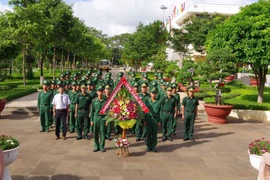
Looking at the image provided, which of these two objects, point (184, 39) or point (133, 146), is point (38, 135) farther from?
point (184, 39)

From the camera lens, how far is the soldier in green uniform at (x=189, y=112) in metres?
8.30

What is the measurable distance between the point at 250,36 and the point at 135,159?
7829mm

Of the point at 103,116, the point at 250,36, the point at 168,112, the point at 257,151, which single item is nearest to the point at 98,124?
the point at 103,116

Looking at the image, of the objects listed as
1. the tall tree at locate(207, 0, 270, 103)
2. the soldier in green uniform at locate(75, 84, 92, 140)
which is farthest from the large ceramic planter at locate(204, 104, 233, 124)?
the soldier in green uniform at locate(75, 84, 92, 140)

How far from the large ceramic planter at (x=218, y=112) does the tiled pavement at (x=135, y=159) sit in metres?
1.56

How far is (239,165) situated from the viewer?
→ 20.9 ft

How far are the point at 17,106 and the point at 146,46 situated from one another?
86.1 ft

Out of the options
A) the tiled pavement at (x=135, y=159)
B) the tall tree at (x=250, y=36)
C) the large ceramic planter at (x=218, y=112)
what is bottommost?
the tiled pavement at (x=135, y=159)

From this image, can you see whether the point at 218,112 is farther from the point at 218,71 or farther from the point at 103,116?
the point at 103,116

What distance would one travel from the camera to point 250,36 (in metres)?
11.5

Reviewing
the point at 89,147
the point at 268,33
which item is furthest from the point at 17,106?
the point at 268,33

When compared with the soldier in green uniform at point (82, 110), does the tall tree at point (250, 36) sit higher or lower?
higher

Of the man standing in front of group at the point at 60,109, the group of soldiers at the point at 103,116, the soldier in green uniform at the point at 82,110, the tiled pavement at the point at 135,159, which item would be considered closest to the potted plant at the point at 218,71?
the tiled pavement at the point at 135,159

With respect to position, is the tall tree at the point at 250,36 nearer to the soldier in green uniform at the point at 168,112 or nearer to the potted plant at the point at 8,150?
the soldier in green uniform at the point at 168,112
